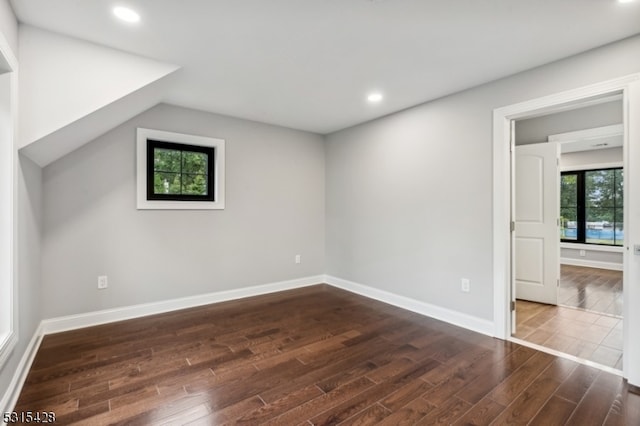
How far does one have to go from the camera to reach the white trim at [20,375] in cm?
172

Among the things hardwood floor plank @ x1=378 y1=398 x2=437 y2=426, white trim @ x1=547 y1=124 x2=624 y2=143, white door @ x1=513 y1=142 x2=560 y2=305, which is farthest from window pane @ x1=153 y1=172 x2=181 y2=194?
white trim @ x1=547 y1=124 x2=624 y2=143

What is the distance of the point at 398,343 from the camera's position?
2723 mm

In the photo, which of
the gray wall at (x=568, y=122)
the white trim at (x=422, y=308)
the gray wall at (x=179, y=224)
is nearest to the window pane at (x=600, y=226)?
the gray wall at (x=568, y=122)

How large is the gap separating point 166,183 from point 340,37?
259 cm

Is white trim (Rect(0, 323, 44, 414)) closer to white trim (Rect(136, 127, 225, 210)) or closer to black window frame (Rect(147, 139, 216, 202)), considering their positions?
white trim (Rect(136, 127, 225, 210))

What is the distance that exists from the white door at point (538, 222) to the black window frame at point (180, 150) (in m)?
4.01

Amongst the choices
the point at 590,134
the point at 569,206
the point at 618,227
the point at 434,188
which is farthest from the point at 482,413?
the point at 569,206

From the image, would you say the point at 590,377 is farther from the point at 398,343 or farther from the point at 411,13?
the point at 411,13

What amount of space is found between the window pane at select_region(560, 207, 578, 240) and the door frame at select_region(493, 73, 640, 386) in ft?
17.4

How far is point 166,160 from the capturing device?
3.60 meters

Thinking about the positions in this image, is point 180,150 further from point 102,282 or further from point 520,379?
point 520,379

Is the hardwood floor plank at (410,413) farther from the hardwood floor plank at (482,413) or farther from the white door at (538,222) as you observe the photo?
the white door at (538,222)

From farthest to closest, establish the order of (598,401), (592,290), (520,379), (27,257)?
(592,290) → (27,257) → (520,379) → (598,401)

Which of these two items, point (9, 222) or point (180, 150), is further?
point (180, 150)
